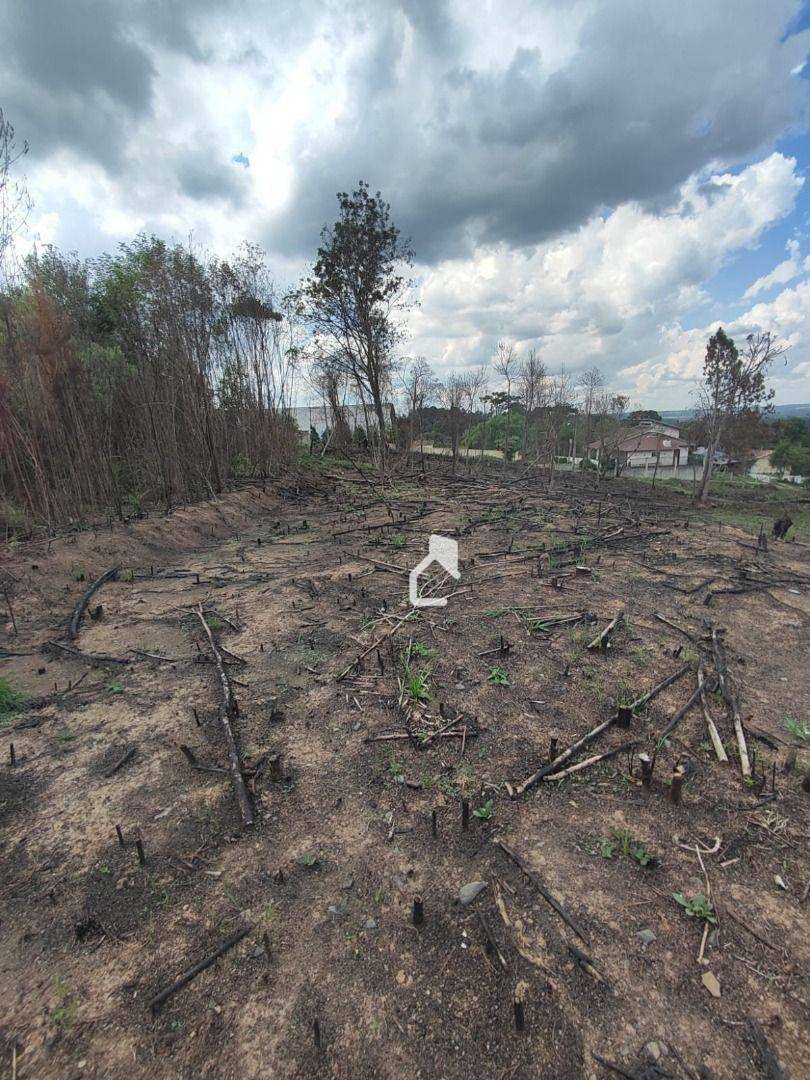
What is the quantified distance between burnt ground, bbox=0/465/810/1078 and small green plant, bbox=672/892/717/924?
0.03 m

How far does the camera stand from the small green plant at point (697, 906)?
2.01 m

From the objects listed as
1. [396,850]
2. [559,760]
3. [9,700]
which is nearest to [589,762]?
[559,760]

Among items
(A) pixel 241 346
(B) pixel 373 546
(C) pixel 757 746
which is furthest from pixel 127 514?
(C) pixel 757 746

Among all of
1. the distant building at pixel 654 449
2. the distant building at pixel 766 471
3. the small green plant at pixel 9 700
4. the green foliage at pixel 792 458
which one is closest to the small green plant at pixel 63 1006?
the small green plant at pixel 9 700

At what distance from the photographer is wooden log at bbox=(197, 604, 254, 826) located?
2557mm

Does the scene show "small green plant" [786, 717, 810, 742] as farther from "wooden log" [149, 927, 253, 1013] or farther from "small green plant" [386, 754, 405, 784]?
"wooden log" [149, 927, 253, 1013]

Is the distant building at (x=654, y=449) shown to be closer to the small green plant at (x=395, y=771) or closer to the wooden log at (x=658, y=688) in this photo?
the wooden log at (x=658, y=688)

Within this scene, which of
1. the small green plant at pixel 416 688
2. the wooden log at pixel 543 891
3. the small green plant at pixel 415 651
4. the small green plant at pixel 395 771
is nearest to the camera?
the wooden log at pixel 543 891

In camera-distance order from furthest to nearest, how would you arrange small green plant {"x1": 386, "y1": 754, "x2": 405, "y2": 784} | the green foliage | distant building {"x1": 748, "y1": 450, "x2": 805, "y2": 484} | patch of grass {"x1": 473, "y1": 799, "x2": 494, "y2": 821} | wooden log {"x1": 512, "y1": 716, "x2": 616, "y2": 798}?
the green foliage < distant building {"x1": 748, "y1": 450, "x2": 805, "y2": 484} < small green plant {"x1": 386, "y1": 754, "x2": 405, "y2": 784} < wooden log {"x1": 512, "y1": 716, "x2": 616, "y2": 798} < patch of grass {"x1": 473, "y1": 799, "x2": 494, "y2": 821}

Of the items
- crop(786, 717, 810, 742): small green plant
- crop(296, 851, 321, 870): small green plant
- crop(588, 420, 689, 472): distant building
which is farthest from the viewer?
crop(588, 420, 689, 472): distant building

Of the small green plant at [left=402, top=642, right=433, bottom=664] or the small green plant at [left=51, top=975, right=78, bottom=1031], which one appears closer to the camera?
the small green plant at [left=51, top=975, right=78, bottom=1031]

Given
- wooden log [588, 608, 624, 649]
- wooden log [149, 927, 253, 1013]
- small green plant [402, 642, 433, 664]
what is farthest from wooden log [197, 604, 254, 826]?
wooden log [588, 608, 624, 649]

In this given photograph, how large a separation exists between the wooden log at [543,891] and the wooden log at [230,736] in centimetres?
137

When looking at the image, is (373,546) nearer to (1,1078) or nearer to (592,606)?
(592,606)
